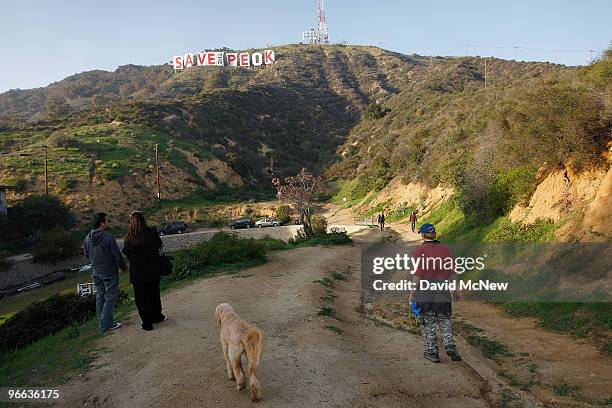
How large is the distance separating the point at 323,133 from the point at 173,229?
4937 centimetres

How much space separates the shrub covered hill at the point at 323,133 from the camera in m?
14.7

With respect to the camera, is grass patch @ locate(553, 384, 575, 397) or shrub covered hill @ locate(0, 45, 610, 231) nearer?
grass patch @ locate(553, 384, 575, 397)

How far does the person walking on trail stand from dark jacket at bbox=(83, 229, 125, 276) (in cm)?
473

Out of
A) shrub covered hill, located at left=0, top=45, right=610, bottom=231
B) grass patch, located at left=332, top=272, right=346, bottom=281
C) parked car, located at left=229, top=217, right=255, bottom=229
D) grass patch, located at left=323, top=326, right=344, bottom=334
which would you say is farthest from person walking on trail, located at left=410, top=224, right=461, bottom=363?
parked car, located at left=229, top=217, right=255, bottom=229

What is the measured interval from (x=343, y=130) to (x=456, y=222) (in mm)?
65698

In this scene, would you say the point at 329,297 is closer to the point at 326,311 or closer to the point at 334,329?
the point at 326,311

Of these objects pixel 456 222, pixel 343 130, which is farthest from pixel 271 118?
pixel 456 222

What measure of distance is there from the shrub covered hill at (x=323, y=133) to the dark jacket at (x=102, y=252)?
1295 cm

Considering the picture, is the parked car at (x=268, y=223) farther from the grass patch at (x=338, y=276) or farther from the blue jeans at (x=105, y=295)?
the blue jeans at (x=105, y=295)

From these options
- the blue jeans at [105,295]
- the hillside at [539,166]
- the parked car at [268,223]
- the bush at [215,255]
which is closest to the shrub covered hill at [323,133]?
the hillside at [539,166]

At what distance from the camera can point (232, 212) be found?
46.8 meters

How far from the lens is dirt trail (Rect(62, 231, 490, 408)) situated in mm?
4980

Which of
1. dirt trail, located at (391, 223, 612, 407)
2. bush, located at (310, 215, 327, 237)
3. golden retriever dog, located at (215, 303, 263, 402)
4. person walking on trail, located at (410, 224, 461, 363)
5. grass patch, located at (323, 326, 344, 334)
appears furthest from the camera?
bush, located at (310, 215, 327, 237)

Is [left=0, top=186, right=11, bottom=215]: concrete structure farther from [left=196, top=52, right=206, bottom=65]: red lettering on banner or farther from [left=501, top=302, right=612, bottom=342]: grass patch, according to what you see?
[left=196, top=52, right=206, bottom=65]: red lettering on banner
